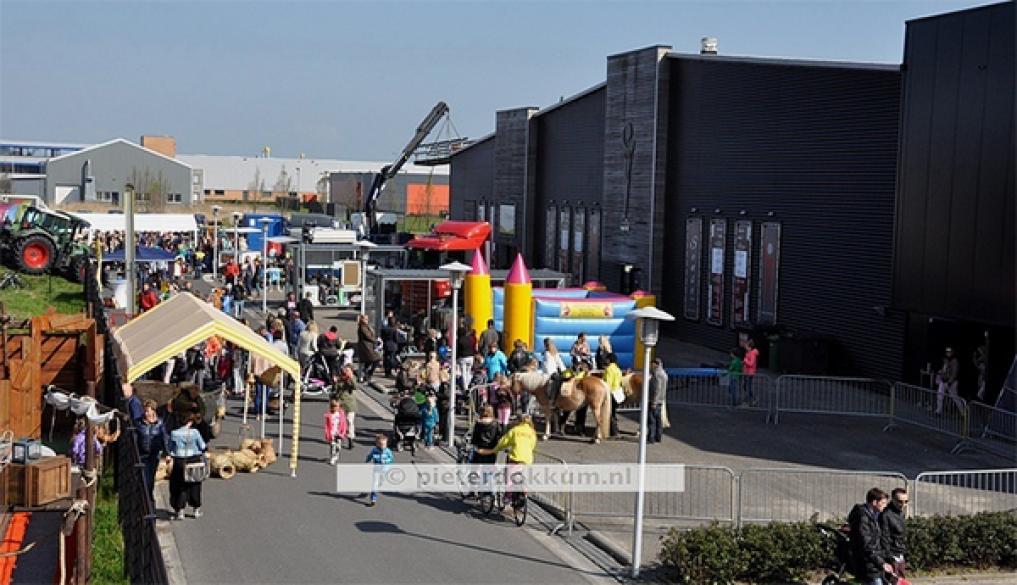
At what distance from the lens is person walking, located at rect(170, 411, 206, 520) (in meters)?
14.2

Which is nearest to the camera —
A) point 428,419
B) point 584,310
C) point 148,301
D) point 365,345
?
point 428,419

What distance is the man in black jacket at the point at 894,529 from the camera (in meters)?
11.5

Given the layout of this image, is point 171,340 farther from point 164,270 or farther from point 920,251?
point 164,270

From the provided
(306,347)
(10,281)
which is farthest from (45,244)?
(306,347)

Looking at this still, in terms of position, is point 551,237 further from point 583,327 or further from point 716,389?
point 716,389

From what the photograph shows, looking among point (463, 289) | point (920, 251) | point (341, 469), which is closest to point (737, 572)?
point (341, 469)

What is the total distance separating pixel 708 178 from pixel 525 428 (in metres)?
20.5

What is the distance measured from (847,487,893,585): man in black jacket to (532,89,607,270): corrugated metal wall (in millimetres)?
29851

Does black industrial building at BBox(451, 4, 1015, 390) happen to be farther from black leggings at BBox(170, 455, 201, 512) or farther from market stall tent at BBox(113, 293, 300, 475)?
black leggings at BBox(170, 455, 201, 512)

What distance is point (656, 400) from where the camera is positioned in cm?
1977

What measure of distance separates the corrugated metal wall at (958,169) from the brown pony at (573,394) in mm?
6885

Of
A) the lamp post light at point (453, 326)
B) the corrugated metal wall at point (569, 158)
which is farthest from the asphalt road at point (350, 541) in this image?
the corrugated metal wall at point (569, 158)

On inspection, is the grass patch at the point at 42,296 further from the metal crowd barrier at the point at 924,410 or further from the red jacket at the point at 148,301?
the metal crowd barrier at the point at 924,410

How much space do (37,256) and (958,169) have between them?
31.6 meters
